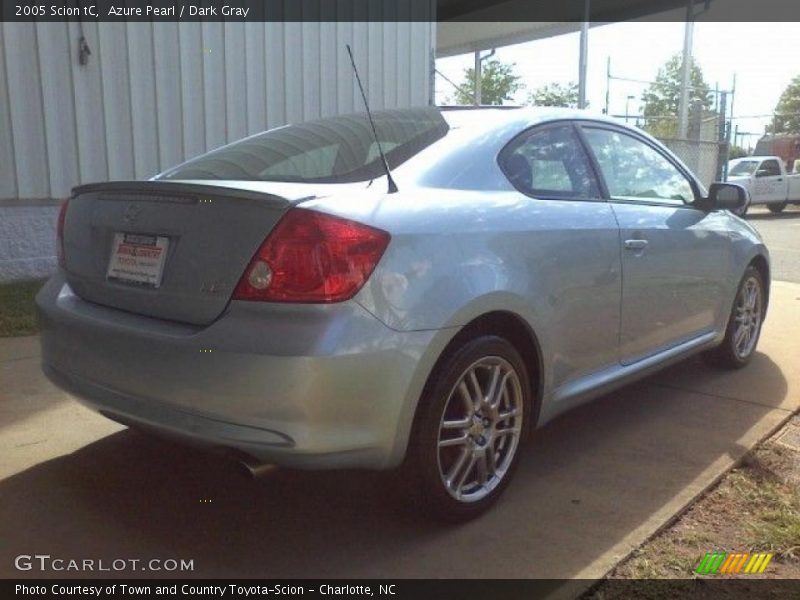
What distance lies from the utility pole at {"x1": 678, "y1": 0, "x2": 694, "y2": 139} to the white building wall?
1092 centimetres

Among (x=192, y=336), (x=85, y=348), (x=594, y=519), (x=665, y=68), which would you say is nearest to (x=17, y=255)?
(x=85, y=348)

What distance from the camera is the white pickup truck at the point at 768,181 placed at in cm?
2145

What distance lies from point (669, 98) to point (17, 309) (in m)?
33.8

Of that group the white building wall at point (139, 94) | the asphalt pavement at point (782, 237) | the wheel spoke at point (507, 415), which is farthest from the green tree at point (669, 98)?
the wheel spoke at point (507, 415)

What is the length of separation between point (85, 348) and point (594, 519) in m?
1.97

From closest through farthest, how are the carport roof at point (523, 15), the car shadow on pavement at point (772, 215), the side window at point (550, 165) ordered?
the side window at point (550, 165)
the carport roof at point (523, 15)
the car shadow on pavement at point (772, 215)

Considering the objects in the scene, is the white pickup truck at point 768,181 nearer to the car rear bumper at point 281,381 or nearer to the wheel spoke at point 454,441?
the wheel spoke at point 454,441

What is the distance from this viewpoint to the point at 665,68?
49781mm

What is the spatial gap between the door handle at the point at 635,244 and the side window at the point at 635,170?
9.7 inches

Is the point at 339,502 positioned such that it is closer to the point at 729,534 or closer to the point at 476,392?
the point at 476,392

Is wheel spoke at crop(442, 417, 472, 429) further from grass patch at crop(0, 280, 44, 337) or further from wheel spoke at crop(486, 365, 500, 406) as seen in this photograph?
grass patch at crop(0, 280, 44, 337)

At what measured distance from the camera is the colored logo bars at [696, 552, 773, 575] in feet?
8.06

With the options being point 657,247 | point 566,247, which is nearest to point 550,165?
point 566,247

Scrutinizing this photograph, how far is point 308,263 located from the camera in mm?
2221
